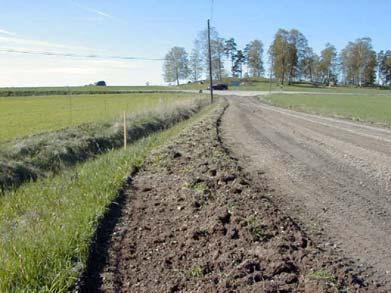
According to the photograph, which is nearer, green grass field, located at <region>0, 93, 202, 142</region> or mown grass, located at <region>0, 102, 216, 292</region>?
mown grass, located at <region>0, 102, 216, 292</region>

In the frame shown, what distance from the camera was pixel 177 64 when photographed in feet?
385

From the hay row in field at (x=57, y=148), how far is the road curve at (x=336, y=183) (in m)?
5.05

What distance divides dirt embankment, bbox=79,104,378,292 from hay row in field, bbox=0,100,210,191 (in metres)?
4.58

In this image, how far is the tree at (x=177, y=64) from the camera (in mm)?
117375

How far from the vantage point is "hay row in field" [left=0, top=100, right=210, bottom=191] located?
1038cm

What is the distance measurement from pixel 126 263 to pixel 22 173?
723cm

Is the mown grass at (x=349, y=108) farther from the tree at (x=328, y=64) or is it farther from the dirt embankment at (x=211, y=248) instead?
the tree at (x=328, y=64)

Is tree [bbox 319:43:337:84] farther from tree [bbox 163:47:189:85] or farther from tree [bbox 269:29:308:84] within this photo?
tree [bbox 163:47:189:85]

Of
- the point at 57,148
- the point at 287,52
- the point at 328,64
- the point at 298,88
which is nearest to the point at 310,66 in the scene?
the point at 328,64

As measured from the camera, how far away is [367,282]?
154 inches

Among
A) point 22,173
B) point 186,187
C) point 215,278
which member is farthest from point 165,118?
point 215,278

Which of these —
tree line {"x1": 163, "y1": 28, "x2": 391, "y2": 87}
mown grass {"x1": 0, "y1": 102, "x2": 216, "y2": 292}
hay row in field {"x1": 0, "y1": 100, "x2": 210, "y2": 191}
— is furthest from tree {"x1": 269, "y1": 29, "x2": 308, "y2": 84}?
mown grass {"x1": 0, "y1": 102, "x2": 216, "y2": 292}

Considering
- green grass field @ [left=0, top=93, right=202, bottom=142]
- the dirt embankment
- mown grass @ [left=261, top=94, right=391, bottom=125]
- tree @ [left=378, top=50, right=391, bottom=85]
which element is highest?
tree @ [left=378, top=50, right=391, bottom=85]

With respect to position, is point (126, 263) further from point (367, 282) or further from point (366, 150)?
point (366, 150)
